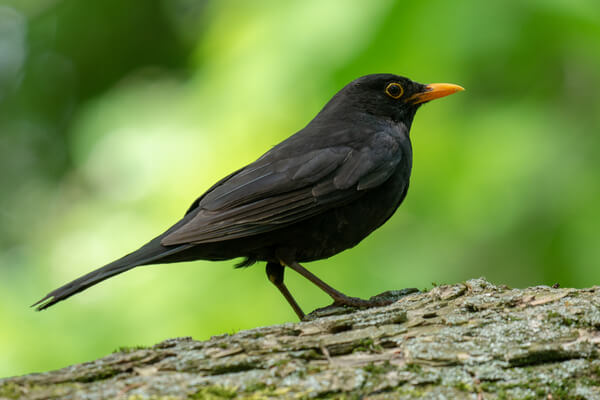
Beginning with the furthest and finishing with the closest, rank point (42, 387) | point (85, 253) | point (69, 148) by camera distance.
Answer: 1. point (69, 148)
2. point (85, 253)
3. point (42, 387)

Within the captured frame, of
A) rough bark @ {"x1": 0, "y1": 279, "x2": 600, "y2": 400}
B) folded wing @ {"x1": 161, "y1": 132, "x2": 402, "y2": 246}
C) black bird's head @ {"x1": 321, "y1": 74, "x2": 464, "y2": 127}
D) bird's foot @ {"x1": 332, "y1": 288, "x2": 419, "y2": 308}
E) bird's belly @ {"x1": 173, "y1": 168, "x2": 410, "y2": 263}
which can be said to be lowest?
rough bark @ {"x1": 0, "y1": 279, "x2": 600, "y2": 400}

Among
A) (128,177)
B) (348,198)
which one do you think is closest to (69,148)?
(128,177)

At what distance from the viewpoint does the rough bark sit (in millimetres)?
2287

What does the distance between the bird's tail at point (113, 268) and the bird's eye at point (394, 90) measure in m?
1.99

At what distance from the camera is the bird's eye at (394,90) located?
15.5 ft

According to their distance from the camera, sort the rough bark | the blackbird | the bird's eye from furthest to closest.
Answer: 1. the bird's eye
2. the blackbird
3. the rough bark

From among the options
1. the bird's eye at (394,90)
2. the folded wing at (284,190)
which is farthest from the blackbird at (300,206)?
the bird's eye at (394,90)

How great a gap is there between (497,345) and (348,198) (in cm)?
150

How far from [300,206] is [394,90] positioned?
4.74ft

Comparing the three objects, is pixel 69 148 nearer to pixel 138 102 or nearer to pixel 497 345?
pixel 138 102

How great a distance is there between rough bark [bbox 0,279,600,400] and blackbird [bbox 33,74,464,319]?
36.4 inches

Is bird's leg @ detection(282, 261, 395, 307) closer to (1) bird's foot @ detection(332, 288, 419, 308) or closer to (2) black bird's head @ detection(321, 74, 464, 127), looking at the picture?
(1) bird's foot @ detection(332, 288, 419, 308)

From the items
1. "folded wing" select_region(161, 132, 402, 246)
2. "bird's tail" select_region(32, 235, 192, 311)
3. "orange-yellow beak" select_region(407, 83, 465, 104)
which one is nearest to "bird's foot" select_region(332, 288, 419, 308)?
"folded wing" select_region(161, 132, 402, 246)

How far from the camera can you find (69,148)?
7.38 metres
